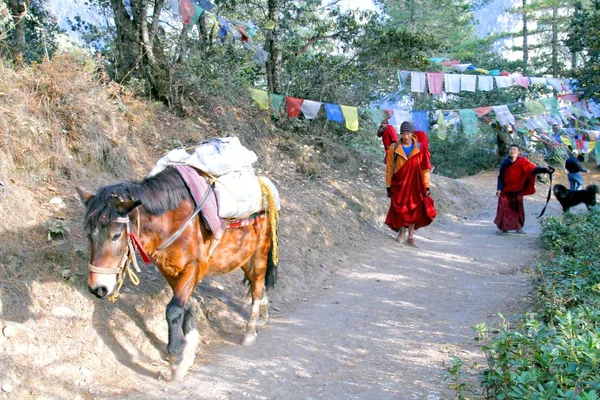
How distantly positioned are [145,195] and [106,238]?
417mm

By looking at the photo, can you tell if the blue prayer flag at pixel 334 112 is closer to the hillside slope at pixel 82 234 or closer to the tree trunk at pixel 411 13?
the hillside slope at pixel 82 234

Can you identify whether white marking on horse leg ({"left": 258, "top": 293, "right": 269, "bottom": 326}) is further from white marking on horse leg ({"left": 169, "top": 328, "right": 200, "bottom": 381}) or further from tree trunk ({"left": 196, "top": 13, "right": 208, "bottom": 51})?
tree trunk ({"left": 196, "top": 13, "right": 208, "bottom": 51})

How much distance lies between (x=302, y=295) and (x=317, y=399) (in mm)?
2392

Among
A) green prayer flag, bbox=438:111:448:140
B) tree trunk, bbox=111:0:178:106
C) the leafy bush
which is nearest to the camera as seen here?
tree trunk, bbox=111:0:178:106

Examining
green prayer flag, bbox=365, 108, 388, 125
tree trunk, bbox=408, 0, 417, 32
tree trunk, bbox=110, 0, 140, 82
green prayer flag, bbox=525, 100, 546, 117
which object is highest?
tree trunk, bbox=408, 0, 417, 32

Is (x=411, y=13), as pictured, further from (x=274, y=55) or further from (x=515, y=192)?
(x=515, y=192)

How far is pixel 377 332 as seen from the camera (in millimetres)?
4449

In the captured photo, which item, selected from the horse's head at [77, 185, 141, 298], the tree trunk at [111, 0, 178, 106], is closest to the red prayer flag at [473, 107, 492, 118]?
the tree trunk at [111, 0, 178, 106]

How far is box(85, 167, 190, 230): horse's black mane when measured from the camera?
10.1 ft

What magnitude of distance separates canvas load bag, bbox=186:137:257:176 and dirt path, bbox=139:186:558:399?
59.1 inches

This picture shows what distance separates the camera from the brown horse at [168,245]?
3076 millimetres

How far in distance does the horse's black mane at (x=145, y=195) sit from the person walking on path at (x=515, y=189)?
7.13 meters

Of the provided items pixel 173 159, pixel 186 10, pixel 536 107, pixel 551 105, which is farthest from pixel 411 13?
pixel 173 159

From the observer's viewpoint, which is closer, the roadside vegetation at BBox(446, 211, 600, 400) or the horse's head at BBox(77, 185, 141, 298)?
the roadside vegetation at BBox(446, 211, 600, 400)
